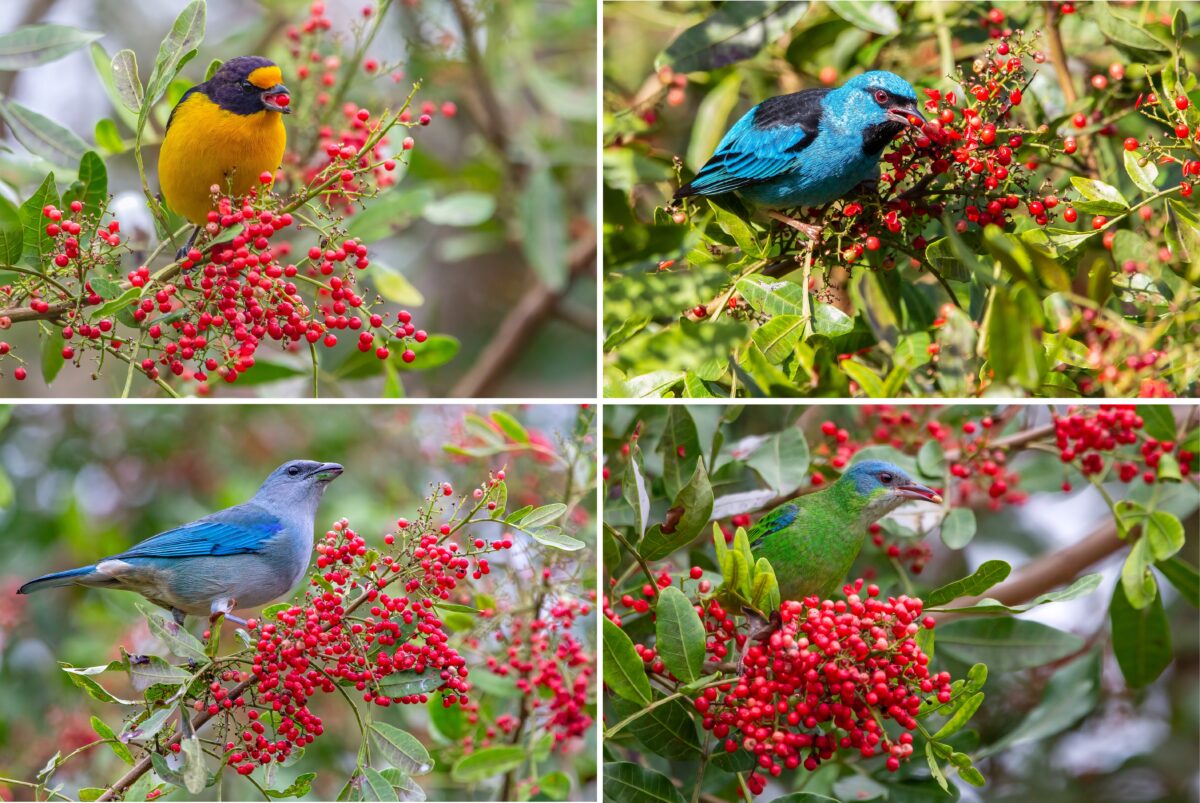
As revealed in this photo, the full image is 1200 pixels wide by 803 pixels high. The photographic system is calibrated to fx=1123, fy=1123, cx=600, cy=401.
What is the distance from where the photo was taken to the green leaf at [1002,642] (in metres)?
2.99

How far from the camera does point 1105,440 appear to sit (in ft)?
9.42

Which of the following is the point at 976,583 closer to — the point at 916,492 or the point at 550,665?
the point at 916,492

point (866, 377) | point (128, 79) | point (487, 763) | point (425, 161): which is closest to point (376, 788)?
point (487, 763)

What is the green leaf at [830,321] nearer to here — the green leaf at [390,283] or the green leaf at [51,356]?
the green leaf at [390,283]

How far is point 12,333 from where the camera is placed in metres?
3.71

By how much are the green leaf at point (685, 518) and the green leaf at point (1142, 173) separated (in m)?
1.06

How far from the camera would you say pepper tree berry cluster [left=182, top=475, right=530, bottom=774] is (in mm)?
2293

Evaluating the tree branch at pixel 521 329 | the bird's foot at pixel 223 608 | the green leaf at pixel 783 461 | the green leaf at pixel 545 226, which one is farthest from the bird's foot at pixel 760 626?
the tree branch at pixel 521 329

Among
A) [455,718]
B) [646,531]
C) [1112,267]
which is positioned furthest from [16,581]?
[1112,267]

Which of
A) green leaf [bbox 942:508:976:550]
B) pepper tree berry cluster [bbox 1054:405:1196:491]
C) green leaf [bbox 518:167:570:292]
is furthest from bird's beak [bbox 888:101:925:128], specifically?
green leaf [bbox 518:167:570:292]

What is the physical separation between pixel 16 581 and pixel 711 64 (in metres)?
2.90

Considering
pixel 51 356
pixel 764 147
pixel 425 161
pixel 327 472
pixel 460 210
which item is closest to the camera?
pixel 51 356

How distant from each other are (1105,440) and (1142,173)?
81 centimetres

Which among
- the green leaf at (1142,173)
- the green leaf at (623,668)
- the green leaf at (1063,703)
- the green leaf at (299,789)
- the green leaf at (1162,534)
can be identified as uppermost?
the green leaf at (1142,173)
